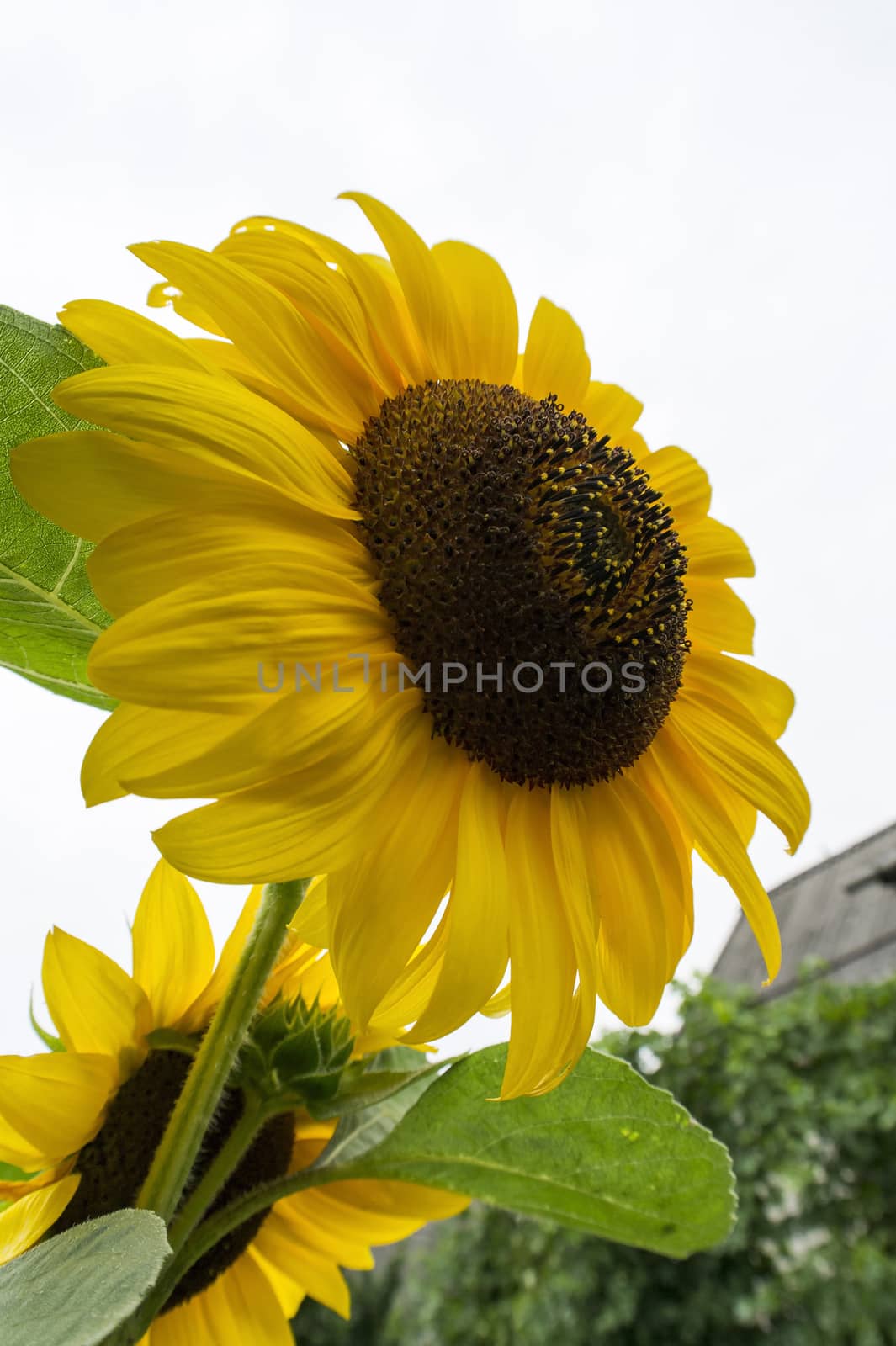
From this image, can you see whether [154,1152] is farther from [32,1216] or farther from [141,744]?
[141,744]

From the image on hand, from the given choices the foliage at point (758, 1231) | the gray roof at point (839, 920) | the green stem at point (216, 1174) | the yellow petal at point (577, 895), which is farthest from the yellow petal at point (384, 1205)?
the gray roof at point (839, 920)

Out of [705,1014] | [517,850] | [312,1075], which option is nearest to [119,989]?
[312,1075]

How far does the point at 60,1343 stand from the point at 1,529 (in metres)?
0.31

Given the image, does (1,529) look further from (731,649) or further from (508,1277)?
(508,1277)

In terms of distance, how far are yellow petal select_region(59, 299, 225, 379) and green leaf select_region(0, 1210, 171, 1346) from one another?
0.92ft

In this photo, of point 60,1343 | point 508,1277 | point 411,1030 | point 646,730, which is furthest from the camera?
point 508,1277

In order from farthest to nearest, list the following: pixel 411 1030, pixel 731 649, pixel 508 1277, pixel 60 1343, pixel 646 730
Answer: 1. pixel 508 1277
2. pixel 731 649
3. pixel 646 730
4. pixel 411 1030
5. pixel 60 1343

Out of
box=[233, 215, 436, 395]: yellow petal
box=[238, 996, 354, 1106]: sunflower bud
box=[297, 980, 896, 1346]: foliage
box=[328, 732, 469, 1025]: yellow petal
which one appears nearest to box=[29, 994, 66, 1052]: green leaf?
box=[238, 996, 354, 1106]: sunflower bud

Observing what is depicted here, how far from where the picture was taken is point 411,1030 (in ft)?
1.30

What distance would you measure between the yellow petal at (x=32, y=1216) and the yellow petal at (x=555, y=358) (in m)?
0.44

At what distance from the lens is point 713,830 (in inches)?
20.1

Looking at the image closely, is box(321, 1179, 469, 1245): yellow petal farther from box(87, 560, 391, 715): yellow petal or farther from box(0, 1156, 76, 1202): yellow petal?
box(87, 560, 391, 715): yellow petal

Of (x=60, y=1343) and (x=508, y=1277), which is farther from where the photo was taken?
(x=508, y=1277)

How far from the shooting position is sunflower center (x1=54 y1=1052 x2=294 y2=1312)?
0.49 metres
